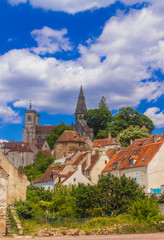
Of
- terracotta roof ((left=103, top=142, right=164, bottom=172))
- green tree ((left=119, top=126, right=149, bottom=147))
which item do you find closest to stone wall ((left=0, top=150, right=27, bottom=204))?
terracotta roof ((left=103, top=142, right=164, bottom=172))

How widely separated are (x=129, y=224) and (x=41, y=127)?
12548cm

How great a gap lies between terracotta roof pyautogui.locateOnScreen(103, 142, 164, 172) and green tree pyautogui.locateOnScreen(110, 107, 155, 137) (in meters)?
47.9

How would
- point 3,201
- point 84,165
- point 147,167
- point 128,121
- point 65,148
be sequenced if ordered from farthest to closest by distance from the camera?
point 128,121 < point 65,148 < point 84,165 < point 147,167 < point 3,201

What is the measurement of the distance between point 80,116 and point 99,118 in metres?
35.9

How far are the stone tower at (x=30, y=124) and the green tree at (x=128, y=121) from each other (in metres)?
53.0

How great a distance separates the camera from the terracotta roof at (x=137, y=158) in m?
44.1

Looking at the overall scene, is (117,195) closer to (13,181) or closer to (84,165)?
(13,181)

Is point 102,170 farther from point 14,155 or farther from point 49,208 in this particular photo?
point 14,155

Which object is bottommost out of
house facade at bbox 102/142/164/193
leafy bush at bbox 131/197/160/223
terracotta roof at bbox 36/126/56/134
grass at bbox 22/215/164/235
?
grass at bbox 22/215/164/235

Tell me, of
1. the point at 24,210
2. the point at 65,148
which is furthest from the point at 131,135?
the point at 24,210

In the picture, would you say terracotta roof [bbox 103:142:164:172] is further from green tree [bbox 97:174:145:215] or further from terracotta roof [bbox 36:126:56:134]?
terracotta roof [bbox 36:126:56:134]

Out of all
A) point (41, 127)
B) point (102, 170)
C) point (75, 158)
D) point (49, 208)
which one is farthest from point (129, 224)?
point (41, 127)

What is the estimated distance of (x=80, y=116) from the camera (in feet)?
496

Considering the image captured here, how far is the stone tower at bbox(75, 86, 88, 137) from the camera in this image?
140 m
